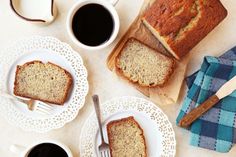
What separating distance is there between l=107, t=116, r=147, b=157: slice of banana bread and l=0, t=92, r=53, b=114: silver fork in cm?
20

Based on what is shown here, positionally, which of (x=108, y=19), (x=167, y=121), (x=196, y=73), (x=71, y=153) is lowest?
(x=71, y=153)

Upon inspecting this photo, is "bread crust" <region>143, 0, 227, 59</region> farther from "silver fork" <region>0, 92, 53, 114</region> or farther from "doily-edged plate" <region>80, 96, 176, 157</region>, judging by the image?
"silver fork" <region>0, 92, 53, 114</region>

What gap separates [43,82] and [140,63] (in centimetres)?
31

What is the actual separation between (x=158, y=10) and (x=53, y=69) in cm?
38

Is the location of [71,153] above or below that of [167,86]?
below

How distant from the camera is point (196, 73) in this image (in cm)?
167

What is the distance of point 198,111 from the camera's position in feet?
5.40

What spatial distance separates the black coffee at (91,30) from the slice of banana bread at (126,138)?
0.26 m

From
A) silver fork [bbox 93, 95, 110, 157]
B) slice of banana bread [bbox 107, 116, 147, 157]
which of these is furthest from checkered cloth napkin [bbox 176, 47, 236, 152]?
silver fork [bbox 93, 95, 110, 157]

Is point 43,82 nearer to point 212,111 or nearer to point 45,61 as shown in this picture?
point 45,61

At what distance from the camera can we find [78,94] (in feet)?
5.43

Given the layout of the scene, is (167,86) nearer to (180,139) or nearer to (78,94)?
(180,139)

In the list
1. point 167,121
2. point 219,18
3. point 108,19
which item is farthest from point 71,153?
point 219,18

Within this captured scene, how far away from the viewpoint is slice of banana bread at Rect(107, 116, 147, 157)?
165 cm
